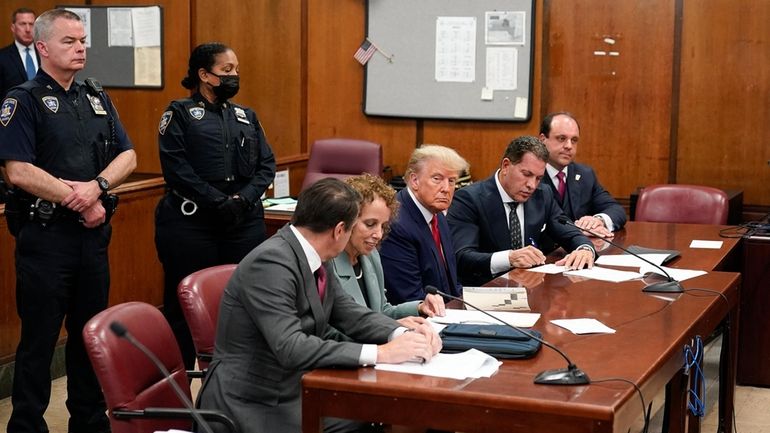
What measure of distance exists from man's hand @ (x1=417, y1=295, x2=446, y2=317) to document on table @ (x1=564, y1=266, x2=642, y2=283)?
3.26 feet

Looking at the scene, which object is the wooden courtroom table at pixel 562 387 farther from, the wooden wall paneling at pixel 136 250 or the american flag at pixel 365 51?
the american flag at pixel 365 51

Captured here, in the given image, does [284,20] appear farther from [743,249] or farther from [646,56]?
[743,249]

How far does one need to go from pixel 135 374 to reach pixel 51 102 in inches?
57.2

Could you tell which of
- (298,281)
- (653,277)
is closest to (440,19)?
(653,277)

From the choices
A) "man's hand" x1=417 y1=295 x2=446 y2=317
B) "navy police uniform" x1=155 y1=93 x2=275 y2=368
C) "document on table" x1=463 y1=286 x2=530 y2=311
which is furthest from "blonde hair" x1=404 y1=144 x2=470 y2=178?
"navy police uniform" x1=155 y1=93 x2=275 y2=368

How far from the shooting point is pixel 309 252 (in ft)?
10.0

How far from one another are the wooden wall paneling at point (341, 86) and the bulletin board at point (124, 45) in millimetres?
1295

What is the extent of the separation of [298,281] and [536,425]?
2.54 ft

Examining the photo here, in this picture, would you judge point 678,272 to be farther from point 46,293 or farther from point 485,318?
point 46,293

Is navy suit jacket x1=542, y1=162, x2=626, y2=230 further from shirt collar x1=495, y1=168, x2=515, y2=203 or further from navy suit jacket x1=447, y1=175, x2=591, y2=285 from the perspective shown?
shirt collar x1=495, y1=168, x2=515, y2=203

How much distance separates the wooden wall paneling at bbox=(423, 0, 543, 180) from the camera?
7.66m

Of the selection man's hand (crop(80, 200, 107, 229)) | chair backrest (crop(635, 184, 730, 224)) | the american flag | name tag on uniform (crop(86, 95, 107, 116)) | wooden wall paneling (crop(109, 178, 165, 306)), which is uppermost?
the american flag

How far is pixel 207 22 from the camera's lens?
28.5ft

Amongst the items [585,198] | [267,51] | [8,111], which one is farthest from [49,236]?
[267,51]
